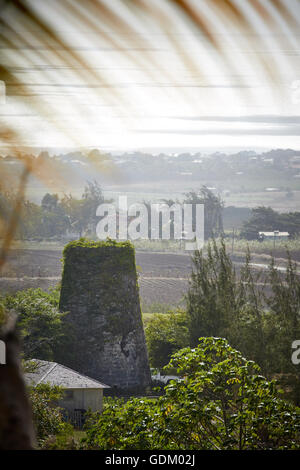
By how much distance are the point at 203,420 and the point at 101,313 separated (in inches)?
333

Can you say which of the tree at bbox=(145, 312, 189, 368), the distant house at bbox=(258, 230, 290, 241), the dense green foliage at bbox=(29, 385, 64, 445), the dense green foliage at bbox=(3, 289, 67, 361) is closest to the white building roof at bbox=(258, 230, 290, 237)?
the distant house at bbox=(258, 230, 290, 241)

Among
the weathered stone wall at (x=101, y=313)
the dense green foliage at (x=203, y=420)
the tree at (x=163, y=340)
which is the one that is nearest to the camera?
the dense green foliage at (x=203, y=420)

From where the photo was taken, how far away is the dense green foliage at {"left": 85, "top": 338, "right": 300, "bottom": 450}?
3758 mm

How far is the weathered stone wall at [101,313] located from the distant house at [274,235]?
27.1 metres

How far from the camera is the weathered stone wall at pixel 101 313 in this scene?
12203mm

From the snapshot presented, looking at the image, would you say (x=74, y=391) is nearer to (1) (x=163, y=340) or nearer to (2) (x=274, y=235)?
(1) (x=163, y=340)

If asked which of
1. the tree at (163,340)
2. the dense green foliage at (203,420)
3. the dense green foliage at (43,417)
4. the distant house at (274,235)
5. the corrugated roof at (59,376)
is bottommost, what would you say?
the tree at (163,340)

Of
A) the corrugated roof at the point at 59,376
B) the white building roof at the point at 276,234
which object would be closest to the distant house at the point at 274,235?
the white building roof at the point at 276,234

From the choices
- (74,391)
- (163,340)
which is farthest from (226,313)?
(74,391)

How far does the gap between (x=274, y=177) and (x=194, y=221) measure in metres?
12.0

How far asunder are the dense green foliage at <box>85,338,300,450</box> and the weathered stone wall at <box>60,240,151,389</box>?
7.91 meters

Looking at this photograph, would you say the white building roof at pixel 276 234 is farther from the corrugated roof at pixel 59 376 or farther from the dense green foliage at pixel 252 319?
the corrugated roof at pixel 59 376

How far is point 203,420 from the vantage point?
3883mm

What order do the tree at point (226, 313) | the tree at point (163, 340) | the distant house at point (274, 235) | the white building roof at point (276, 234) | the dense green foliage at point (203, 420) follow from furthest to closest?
the distant house at point (274, 235), the white building roof at point (276, 234), the tree at point (163, 340), the tree at point (226, 313), the dense green foliage at point (203, 420)
